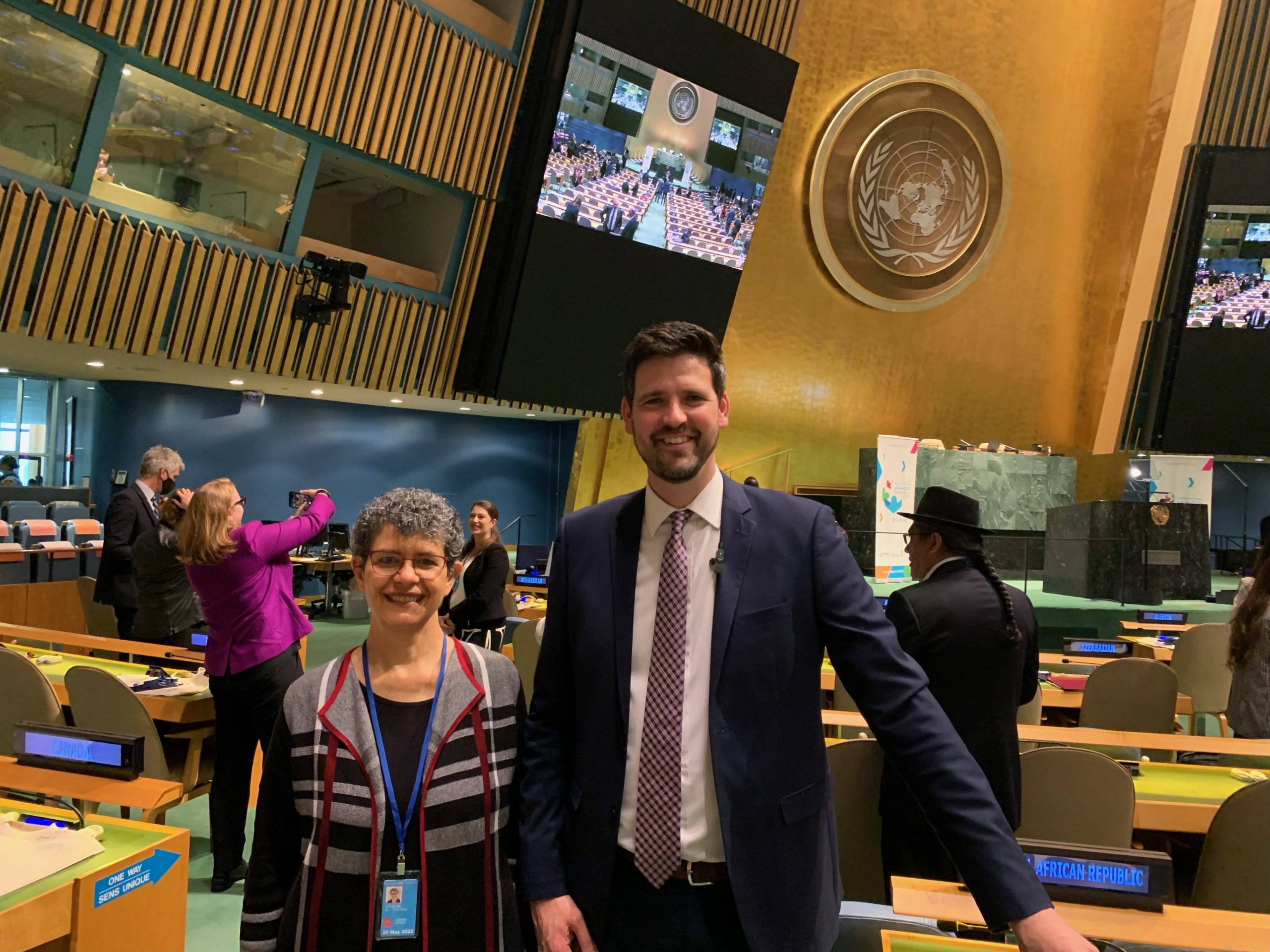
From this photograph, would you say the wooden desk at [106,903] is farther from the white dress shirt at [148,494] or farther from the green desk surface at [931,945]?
the white dress shirt at [148,494]

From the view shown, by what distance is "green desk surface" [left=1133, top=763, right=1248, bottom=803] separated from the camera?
2.66 meters

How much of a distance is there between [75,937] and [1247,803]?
8.69 feet

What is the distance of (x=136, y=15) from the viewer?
583 centimetres

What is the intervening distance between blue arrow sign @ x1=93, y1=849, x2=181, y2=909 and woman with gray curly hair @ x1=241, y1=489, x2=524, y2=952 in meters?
0.37

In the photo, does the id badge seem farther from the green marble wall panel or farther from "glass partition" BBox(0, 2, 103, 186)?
the green marble wall panel

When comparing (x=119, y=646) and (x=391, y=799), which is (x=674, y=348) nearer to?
(x=391, y=799)

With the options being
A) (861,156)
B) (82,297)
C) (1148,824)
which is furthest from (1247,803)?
(861,156)

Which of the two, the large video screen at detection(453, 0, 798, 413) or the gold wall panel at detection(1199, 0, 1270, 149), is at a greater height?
the gold wall panel at detection(1199, 0, 1270, 149)

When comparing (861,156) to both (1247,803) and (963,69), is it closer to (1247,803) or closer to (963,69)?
(963,69)

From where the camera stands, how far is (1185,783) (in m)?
2.83

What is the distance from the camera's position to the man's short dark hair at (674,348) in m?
1.42

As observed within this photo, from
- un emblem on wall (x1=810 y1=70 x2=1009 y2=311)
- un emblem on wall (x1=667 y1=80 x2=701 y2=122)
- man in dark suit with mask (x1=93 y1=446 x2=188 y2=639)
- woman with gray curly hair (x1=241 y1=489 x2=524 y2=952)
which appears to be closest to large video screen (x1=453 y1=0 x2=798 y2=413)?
un emblem on wall (x1=667 y1=80 x2=701 y2=122)

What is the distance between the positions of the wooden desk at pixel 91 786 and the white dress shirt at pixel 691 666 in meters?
1.28

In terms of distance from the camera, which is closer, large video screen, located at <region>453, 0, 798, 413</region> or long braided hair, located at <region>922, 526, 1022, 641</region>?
long braided hair, located at <region>922, 526, 1022, 641</region>
